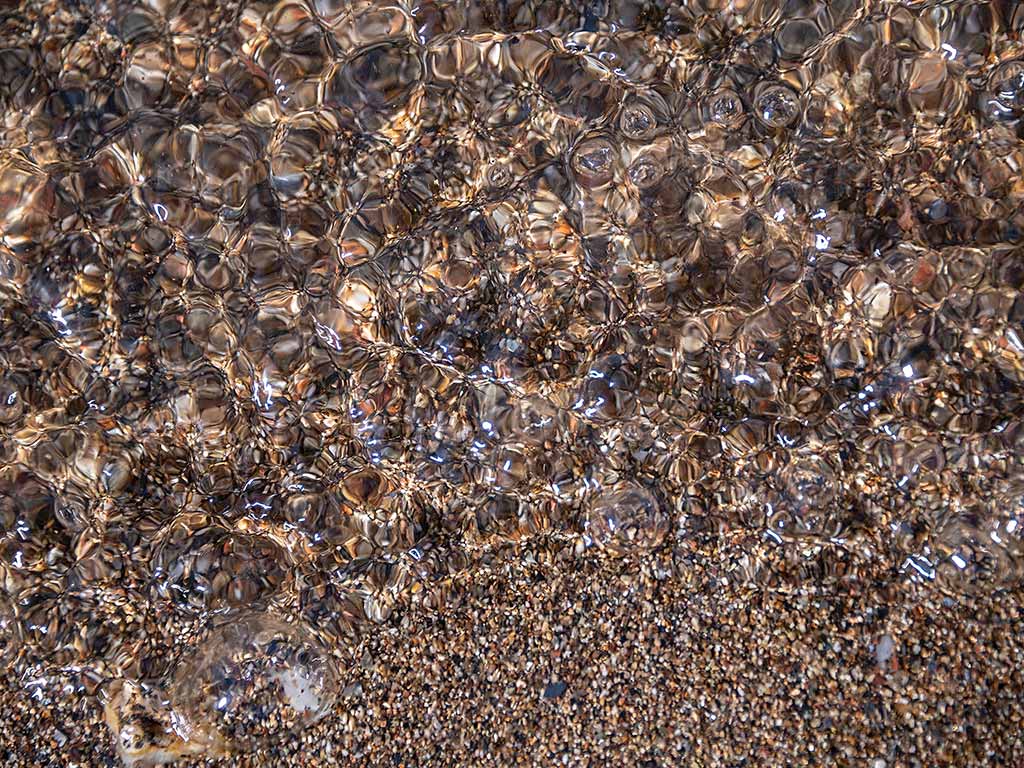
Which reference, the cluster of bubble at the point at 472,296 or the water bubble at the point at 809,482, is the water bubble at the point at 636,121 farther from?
the water bubble at the point at 809,482

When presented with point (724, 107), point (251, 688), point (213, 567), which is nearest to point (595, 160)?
point (724, 107)

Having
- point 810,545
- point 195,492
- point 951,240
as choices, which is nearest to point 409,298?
point 195,492

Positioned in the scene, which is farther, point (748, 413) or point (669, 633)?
point (748, 413)

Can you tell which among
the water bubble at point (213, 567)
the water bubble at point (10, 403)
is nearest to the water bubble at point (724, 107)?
the water bubble at point (213, 567)

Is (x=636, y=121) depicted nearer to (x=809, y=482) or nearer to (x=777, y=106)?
(x=777, y=106)

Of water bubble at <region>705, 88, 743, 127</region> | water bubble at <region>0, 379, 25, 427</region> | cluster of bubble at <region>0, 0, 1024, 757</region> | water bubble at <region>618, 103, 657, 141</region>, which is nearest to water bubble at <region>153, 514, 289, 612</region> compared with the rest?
cluster of bubble at <region>0, 0, 1024, 757</region>

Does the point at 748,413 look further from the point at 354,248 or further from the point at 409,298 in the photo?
the point at 354,248

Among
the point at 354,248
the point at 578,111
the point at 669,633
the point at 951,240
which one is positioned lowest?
the point at 669,633
